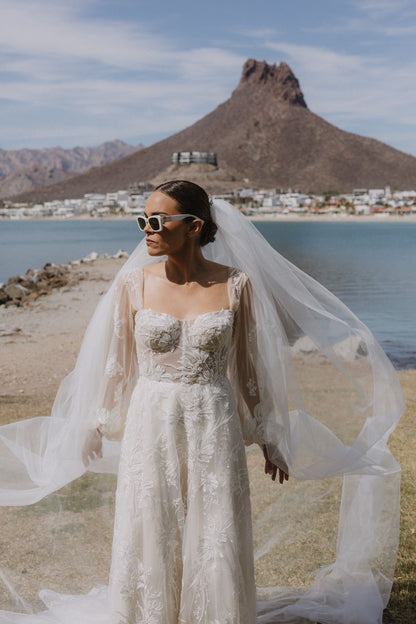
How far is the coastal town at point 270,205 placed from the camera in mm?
136375

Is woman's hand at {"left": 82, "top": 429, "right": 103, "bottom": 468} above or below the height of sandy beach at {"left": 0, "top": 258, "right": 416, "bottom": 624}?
above

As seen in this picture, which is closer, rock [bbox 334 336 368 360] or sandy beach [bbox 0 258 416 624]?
rock [bbox 334 336 368 360]

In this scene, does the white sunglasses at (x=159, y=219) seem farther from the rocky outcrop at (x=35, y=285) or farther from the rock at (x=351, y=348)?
the rocky outcrop at (x=35, y=285)

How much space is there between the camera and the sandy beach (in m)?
3.87

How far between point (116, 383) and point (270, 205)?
145m

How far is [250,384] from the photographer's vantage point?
10.2 feet

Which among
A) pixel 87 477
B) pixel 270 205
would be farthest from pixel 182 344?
pixel 270 205

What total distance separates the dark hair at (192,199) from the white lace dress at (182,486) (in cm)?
42

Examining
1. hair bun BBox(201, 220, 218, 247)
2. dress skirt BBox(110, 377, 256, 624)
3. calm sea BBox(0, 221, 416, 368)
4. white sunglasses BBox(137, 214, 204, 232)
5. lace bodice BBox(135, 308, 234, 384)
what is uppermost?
white sunglasses BBox(137, 214, 204, 232)

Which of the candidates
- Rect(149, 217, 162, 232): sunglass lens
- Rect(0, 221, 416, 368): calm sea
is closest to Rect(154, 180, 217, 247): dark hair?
Rect(149, 217, 162, 232): sunglass lens

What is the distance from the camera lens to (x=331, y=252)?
A: 53969 mm

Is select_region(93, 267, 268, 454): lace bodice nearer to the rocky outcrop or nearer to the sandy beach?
the sandy beach

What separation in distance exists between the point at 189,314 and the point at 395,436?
14.8 feet

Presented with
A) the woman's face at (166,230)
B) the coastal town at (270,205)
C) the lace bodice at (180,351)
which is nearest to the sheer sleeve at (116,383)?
the lace bodice at (180,351)
